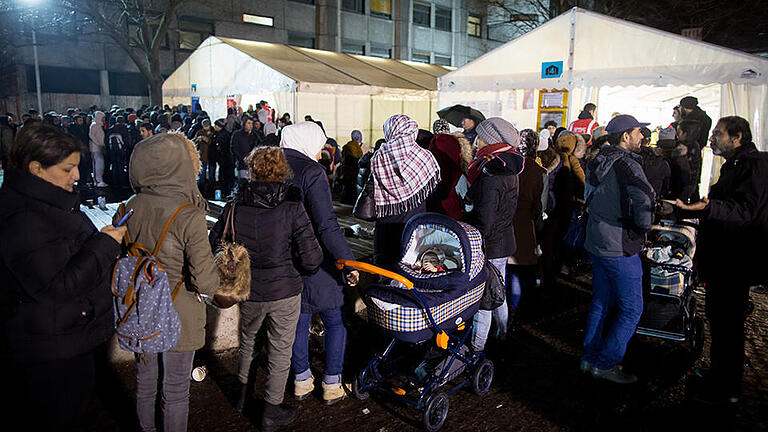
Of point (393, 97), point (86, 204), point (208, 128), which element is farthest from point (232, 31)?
point (86, 204)

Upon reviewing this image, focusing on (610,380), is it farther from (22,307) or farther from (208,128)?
(208,128)

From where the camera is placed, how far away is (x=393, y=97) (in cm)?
1573

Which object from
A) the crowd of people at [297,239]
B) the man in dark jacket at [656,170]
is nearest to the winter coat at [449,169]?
the crowd of people at [297,239]

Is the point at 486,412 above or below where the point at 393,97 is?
below

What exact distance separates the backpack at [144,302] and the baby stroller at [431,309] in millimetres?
1076

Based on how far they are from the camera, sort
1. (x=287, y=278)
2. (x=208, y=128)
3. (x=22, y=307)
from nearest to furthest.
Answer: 1. (x=22, y=307)
2. (x=287, y=278)
3. (x=208, y=128)

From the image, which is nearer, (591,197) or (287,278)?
(287,278)

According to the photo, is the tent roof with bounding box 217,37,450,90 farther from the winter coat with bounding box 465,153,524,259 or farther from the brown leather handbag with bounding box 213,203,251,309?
the brown leather handbag with bounding box 213,203,251,309

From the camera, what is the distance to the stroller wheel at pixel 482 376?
3.62m

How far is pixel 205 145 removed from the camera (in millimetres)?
11711

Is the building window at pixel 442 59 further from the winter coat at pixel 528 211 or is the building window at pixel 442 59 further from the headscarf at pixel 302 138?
the headscarf at pixel 302 138

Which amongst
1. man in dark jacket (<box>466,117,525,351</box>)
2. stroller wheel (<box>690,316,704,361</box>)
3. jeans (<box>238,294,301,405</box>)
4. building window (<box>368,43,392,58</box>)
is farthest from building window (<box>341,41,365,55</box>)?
jeans (<box>238,294,301,405</box>)

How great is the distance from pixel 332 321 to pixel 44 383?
68.0 inches

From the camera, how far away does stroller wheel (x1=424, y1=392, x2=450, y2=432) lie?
3.16 m
